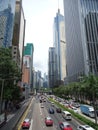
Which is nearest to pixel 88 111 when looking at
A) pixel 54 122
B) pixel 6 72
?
pixel 54 122

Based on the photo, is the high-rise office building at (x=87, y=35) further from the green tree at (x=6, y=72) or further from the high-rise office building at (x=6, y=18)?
the green tree at (x=6, y=72)

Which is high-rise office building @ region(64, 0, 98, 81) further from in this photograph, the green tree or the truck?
the green tree

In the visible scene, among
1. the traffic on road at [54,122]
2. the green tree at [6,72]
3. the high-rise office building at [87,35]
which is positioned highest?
the high-rise office building at [87,35]

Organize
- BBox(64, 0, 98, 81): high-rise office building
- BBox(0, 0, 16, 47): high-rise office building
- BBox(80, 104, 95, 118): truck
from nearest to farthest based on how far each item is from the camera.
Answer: BBox(80, 104, 95, 118): truck < BBox(0, 0, 16, 47): high-rise office building < BBox(64, 0, 98, 81): high-rise office building

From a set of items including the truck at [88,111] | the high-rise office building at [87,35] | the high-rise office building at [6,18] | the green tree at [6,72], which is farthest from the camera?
the high-rise office building at [87,35]

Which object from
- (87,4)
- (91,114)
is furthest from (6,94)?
(87,4)

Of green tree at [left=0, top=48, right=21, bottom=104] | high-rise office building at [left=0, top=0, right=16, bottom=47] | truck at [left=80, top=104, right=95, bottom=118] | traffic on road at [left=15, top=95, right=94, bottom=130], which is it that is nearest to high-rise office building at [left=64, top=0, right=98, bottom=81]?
high-rise office building at [left=0, top=0, right=16, bottom=47]

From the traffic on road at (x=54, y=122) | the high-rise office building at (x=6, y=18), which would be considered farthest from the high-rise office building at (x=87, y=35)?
the traffic on road at (x=54, y=122)

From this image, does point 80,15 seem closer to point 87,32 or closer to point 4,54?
point 87,32

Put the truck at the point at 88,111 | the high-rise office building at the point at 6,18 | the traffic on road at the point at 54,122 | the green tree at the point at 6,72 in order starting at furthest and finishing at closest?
the high-rise office building at the point at 6,18
the truck at the point at 88,111
the green tree at the point at 6,72
the traffic on road at the point at 54,122

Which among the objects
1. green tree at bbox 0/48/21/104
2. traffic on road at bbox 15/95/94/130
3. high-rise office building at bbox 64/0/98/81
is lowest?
traffic on road at bbox 15/95/94/130

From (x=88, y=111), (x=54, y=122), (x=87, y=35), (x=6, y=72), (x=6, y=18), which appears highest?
(x=6, y=18)

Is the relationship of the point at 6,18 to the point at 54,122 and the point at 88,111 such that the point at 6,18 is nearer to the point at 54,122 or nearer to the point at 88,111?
the point at 88,111

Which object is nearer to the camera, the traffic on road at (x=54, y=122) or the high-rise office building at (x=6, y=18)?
the traffic on road at (x=54, y=122)
